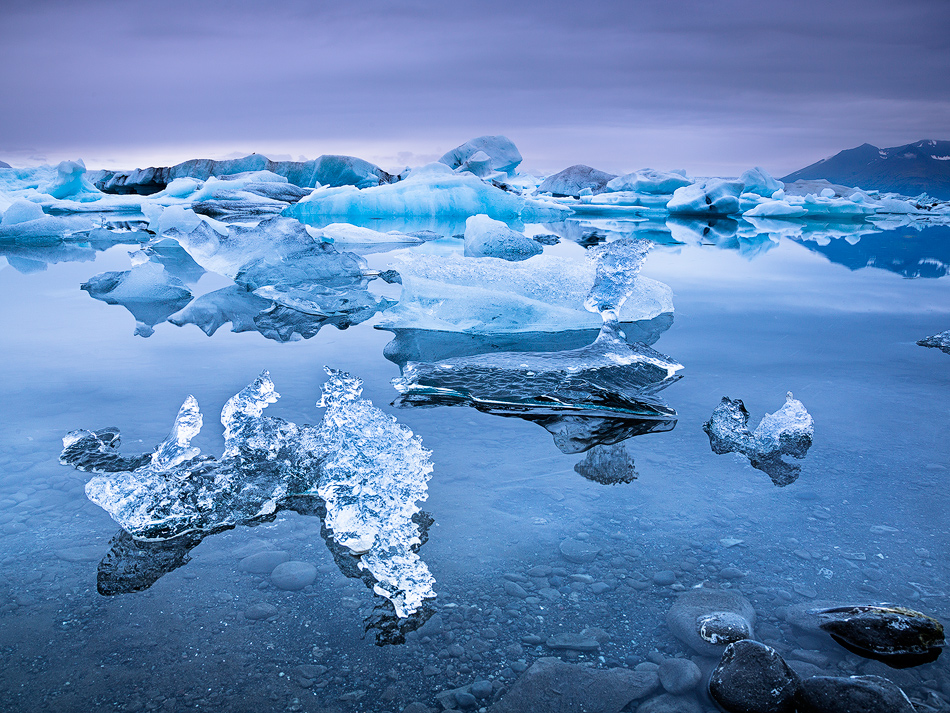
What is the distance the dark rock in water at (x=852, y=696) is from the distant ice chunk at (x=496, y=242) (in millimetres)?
5429

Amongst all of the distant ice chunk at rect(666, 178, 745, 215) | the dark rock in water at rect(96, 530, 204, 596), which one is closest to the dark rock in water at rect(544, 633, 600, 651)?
the dark rock in water at rect(96, 530, 204, 596)

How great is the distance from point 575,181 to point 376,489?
20.8 m

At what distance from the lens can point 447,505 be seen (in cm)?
170

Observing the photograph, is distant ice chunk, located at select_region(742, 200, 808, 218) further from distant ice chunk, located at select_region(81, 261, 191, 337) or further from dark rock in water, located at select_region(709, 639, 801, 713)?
dark rock in water, located at select_region(709, 639, 801, 713)

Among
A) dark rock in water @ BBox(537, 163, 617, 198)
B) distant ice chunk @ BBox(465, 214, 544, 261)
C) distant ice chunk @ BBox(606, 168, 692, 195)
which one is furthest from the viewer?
dark rock in water @ BBox(537, 163, 617, 198)

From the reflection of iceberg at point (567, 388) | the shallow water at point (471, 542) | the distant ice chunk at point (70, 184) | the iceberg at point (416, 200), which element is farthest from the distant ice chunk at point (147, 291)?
the distant ice chunk at point (70, 184)

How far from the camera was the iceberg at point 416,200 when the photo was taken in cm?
1184

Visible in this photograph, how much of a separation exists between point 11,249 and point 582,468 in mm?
8677

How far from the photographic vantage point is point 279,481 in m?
1.79

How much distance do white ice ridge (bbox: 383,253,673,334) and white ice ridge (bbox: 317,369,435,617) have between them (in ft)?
5.69

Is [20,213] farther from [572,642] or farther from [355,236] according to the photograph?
[572,642]

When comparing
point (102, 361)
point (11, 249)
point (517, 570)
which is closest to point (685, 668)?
point (517, 570)

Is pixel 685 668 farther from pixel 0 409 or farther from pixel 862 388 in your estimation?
pixel 0 409

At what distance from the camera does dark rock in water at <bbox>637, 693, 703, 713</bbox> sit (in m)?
1.07
